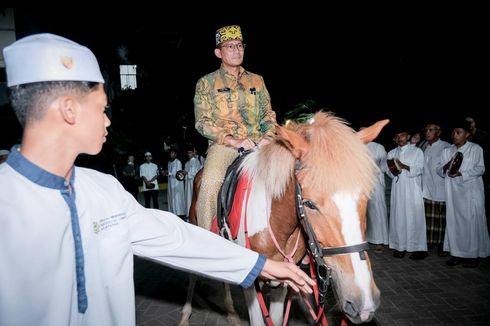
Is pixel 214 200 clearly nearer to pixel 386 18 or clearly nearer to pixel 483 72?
pixel 386 18

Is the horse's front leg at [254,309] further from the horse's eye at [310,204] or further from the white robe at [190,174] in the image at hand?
the white robe at [190,174]

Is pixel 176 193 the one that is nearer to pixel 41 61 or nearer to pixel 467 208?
pixel 467 208

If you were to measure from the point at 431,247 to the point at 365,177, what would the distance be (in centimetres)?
746

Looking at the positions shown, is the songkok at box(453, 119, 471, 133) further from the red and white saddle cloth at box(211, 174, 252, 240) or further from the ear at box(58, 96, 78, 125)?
the ear at box(58, 96, 78, 125)

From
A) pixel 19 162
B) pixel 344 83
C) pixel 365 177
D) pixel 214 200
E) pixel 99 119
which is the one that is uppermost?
pixel 344 83

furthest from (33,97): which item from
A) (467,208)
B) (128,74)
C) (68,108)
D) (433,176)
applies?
(128,74)

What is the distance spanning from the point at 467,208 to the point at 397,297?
3.10 m

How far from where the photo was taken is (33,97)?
132cm

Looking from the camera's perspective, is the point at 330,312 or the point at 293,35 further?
the point at 293,35

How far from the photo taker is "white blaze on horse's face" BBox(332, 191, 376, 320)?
2025 mm

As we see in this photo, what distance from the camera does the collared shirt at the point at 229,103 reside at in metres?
3.88

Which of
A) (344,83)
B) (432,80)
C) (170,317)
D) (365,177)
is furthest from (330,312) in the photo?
(432,80)

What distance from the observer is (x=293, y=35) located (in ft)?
48.9

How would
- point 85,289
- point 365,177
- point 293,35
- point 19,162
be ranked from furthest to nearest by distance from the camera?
point 293,35 → point 365,177 → point 85,289 → point 19,162
